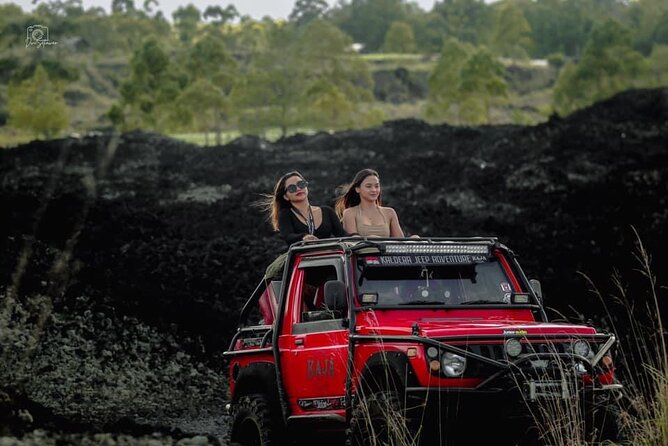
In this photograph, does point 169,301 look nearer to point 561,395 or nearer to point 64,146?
point 561,395

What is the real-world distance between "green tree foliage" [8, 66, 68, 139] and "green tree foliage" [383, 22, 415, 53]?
9877 centimetres

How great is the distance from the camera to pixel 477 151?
4072cm

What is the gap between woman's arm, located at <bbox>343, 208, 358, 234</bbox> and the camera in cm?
1138

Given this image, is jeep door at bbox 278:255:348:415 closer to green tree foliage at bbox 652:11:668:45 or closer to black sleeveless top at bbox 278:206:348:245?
black sleeveless top at bbox 278:206:348:245

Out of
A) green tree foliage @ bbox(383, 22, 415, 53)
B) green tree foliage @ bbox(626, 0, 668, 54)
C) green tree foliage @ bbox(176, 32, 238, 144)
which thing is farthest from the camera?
green tree foliage @ bbox(383, 22, 415, 53)

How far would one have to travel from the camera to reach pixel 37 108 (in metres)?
66.8

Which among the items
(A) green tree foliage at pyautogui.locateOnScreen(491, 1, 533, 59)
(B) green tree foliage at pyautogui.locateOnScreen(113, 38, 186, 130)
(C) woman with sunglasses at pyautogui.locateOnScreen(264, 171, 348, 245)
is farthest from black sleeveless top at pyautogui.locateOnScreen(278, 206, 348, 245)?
(A) green tree foliage at pyautogui.locateOnScreen(491, 1, 533, 59)

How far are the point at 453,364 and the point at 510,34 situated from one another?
5458 inches

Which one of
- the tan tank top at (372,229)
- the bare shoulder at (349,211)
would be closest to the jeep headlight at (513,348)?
the tan tank top at (372,229)

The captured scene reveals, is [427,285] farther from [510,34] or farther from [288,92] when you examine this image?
[510,34]

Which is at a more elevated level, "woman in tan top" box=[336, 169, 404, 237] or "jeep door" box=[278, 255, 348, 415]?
"woman in tan top" box=[336, 169, 404, 237]

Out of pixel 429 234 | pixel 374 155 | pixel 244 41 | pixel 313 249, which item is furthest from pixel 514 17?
pixel 313 249

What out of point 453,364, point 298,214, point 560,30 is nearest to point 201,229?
point 298,214

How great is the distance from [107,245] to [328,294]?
18.0 m
